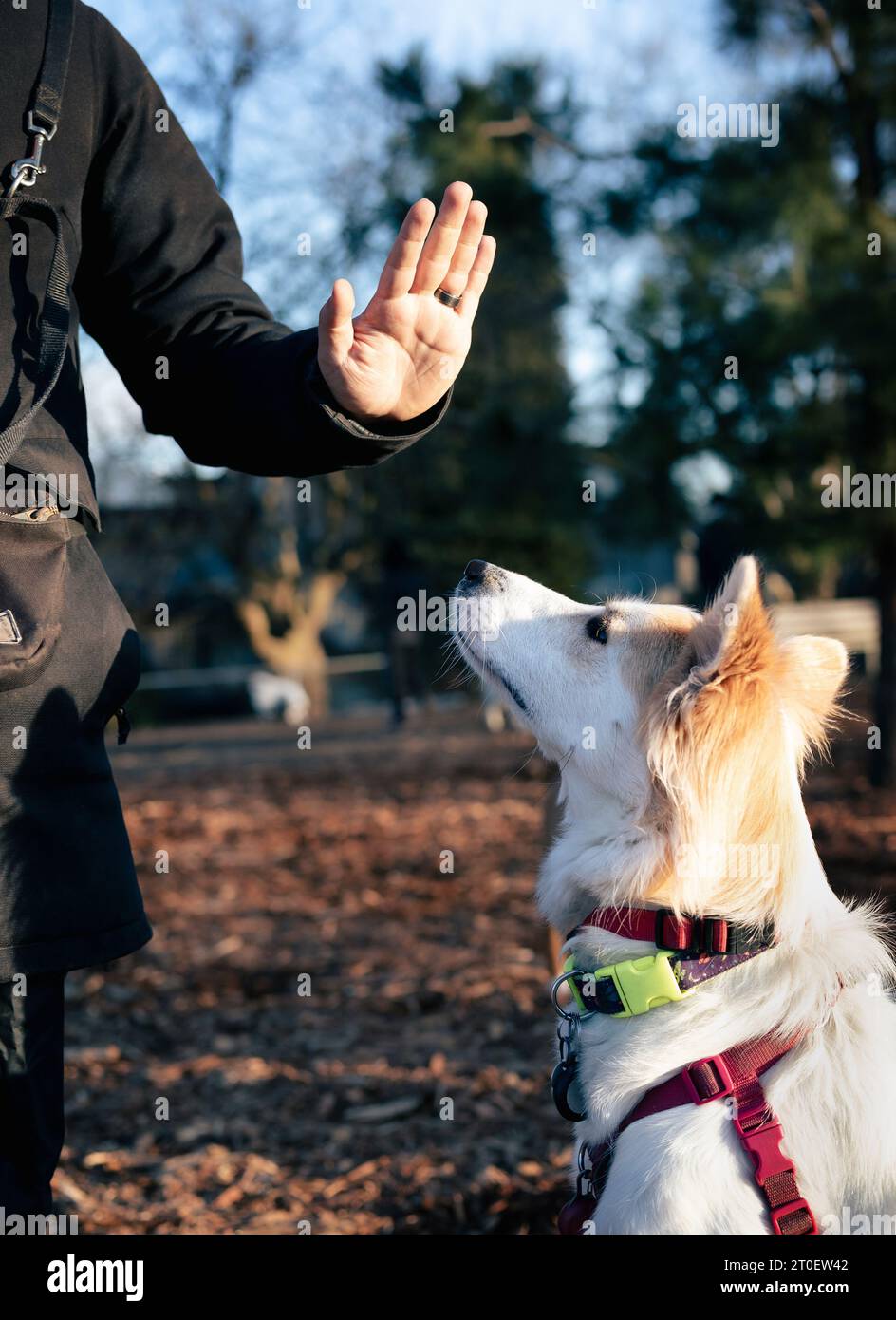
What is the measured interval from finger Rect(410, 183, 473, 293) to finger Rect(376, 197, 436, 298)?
0.06 ft

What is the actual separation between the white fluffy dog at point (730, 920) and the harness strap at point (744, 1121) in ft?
0.07

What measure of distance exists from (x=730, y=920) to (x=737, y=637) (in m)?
0.65

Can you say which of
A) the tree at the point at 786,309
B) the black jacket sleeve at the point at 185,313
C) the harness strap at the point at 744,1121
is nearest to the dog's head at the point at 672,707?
the harness strap at the point at 744,1121

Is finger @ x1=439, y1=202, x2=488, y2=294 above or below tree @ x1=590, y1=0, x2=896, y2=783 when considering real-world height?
below

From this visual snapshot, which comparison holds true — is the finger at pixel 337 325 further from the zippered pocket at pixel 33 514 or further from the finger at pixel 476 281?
the zippered pocket at pixel 33 514

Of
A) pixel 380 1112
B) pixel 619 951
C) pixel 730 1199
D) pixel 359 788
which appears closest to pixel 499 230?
pixel 359 788

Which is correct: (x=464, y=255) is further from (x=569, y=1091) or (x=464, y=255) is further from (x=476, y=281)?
(x=569, y=1091)

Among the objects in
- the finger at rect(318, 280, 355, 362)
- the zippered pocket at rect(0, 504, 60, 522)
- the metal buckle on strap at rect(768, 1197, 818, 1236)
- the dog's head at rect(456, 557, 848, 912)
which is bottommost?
the metal buckle on strap at rect(768, 1197, 818, 1236)

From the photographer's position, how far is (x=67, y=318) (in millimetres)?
1979

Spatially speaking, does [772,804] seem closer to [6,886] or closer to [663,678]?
[663,678]

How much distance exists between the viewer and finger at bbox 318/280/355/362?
1966 millimetres

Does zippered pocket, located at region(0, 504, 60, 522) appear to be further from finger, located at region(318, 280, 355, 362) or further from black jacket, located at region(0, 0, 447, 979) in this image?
finger, located at region(318, 280, 355, 362)

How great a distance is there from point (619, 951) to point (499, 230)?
7557 mm

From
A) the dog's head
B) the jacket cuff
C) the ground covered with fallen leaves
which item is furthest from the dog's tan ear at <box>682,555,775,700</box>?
the ground covered with fallen leaves
